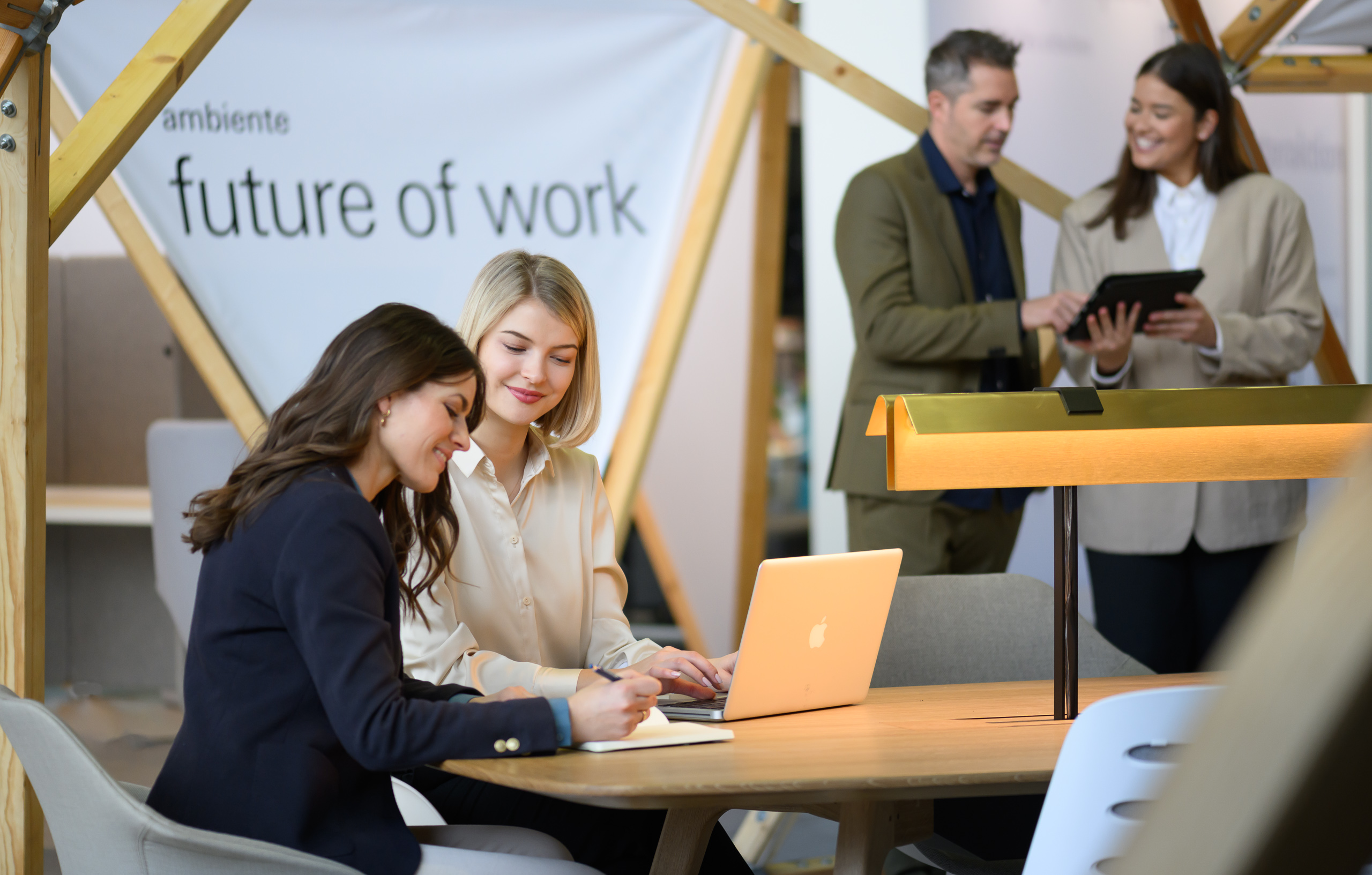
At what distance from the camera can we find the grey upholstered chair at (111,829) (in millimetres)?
1284

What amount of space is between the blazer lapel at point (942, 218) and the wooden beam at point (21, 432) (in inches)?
71.2

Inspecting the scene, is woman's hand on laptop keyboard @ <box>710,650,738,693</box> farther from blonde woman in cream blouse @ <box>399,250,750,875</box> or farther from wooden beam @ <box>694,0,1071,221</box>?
wooden beam @ <box>694,0,1071,221</box>

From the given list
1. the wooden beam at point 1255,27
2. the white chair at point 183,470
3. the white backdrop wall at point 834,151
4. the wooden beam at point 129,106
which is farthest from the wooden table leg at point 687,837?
the wooden beam at point 1255,27

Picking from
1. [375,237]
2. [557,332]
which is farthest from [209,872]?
[375,237]

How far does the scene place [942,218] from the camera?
2.96 metres

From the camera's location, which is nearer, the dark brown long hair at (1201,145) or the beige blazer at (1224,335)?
the beige blazer at (1224,335)

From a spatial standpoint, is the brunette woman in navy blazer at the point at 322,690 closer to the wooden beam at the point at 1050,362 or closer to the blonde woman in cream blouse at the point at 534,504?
the blonde woman in cream blouse at the point at 534,504

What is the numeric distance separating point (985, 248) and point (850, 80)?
0.73 meters

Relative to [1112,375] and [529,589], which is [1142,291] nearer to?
[1112,375]

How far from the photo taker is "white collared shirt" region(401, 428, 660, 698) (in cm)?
180

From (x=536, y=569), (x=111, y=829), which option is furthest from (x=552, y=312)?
(x=111, y=829)

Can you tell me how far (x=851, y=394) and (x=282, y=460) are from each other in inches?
66.1

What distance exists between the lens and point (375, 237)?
11.1 feet

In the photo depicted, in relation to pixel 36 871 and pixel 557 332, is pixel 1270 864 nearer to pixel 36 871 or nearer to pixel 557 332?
pixel 557 332
